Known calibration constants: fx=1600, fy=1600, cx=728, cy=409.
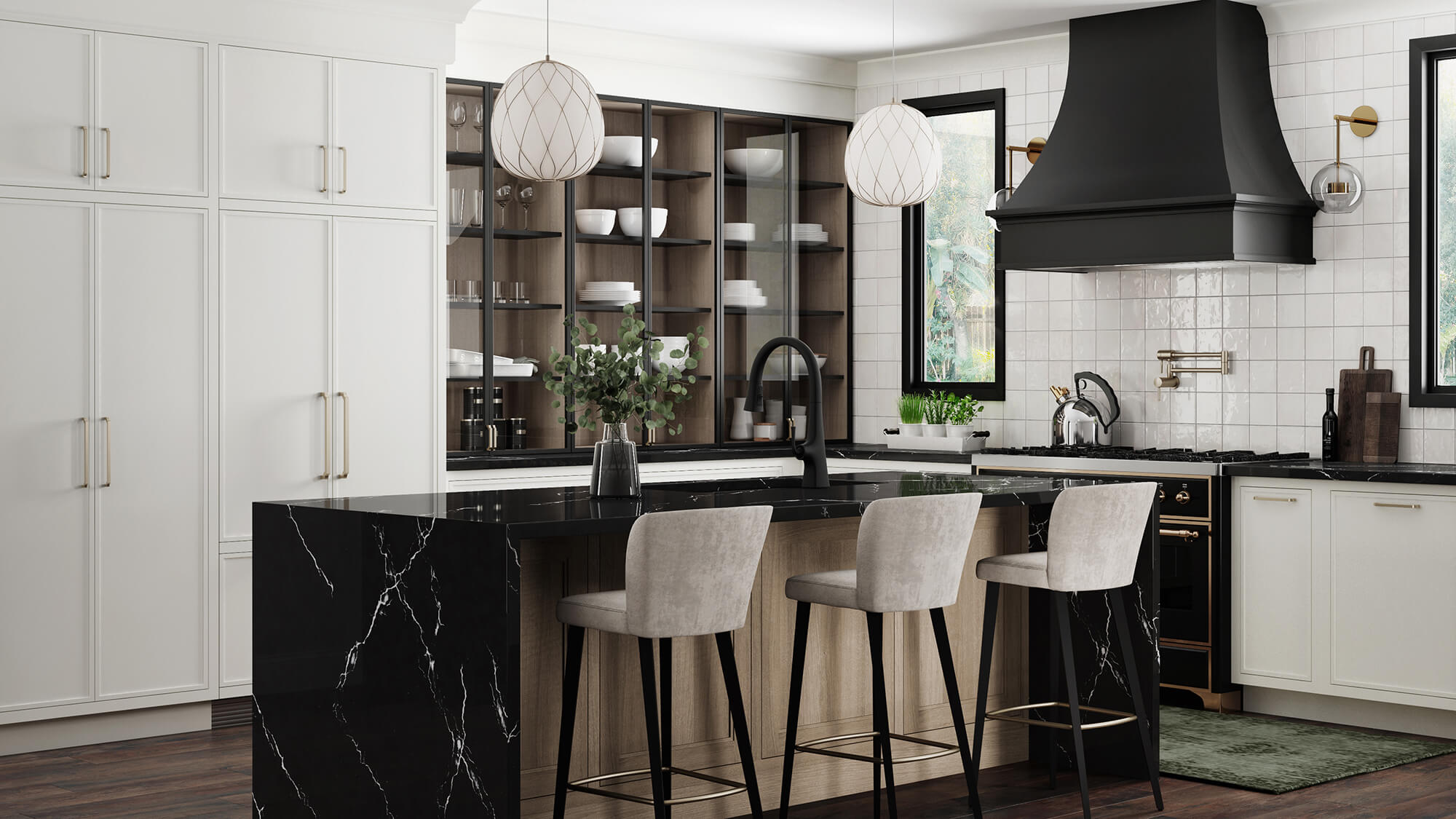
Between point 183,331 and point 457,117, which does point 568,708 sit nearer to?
point 183,331

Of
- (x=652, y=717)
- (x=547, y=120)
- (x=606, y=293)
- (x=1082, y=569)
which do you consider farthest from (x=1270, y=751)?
(x=606, y=293)

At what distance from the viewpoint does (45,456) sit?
515 centimetres

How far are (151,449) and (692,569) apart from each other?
2594 millimetres

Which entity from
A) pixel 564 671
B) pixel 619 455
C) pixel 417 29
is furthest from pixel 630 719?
pixel 417 29

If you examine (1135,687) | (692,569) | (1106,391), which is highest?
(1106,391)

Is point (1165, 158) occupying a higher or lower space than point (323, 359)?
higher

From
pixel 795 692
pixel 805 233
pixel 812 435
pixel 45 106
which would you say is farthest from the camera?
pixel 805 233

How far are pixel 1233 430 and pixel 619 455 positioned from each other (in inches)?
127

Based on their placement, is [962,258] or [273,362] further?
[962,258]

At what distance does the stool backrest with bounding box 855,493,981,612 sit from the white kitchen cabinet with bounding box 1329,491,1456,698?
2061mm

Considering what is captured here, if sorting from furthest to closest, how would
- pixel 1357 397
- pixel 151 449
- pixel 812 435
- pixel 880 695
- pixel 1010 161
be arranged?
pixel 1010 161, pixel 1357 397, pixel 151 449, pixel 812 435, pixel 880 695

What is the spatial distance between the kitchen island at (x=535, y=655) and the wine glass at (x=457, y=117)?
7.55ft

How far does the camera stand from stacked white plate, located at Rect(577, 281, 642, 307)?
6809 millimetres

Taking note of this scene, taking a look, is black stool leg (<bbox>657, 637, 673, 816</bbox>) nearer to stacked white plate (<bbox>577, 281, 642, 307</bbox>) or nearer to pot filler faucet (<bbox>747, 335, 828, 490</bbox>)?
pot filler faucet (<bbox>747, 335, 828, 490</bbox>)
